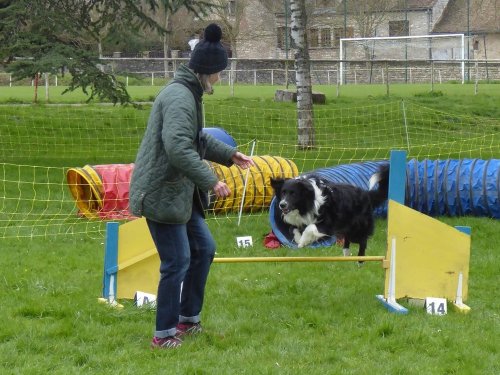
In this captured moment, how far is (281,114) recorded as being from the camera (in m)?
20.0

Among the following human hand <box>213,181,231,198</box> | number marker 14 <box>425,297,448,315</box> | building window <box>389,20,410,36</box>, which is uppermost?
building window <box>389,20,410,36</box>

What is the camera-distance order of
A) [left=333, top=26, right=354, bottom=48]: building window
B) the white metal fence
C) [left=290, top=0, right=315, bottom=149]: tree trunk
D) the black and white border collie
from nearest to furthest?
the black and white border collie < [left=290, top=0, right=315, bottom=149]: tree trunk < the white metal fence < [left=333, top=26, right=354, bottom=48]: building window

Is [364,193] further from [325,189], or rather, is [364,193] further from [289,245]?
[289,245]

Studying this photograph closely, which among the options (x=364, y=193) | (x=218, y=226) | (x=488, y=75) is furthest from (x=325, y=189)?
(x=488, y=75)

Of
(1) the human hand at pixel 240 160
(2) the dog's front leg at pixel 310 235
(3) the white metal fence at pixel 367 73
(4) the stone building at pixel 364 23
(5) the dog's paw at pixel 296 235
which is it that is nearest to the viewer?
(1) the human hand at pixel 240 160

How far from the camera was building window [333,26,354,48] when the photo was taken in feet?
145

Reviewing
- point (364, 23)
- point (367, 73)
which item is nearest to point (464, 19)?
point (364, 23)

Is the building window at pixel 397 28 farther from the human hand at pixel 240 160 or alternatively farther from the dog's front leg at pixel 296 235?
the human hand at pixel 240 160

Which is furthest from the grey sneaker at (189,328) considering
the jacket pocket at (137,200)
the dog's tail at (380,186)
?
the dog's tail at (380,186)

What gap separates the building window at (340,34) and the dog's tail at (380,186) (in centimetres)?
3688

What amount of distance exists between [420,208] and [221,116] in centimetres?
918

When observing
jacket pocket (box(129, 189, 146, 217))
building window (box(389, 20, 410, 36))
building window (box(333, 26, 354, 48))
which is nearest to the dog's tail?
jacket pocket (box(129, 189, 146, 217))

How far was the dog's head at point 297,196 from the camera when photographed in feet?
26.6

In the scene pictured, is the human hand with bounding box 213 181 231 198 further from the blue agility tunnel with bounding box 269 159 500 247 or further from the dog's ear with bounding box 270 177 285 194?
the blue agility tunnel with bounding box 269 159 500 247
